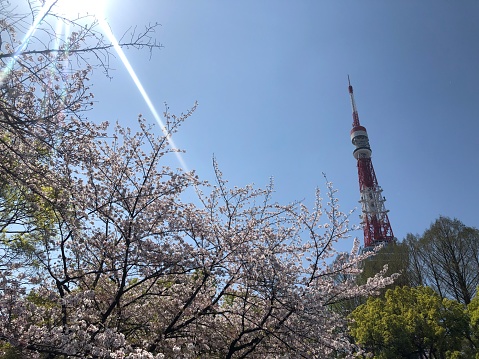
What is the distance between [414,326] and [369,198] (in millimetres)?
30628

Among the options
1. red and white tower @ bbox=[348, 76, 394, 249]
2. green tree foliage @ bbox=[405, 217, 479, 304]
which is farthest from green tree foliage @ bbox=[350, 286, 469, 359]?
red and white tower @ bbox=[348, 76, 394, 249]

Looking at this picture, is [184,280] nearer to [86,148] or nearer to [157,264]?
[157,264]

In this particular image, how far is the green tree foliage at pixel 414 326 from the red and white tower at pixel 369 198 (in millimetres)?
23402

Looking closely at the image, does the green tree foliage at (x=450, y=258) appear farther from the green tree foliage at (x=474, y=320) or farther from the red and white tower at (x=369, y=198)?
the red and white tower at (x=369, y=198)

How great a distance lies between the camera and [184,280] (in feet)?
18.8

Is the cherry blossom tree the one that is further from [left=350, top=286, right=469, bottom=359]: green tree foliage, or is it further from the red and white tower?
the red and white tower

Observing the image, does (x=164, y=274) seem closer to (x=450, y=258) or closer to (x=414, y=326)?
(x=414, y=326)

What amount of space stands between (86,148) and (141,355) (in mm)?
2365

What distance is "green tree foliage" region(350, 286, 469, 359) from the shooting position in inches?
566

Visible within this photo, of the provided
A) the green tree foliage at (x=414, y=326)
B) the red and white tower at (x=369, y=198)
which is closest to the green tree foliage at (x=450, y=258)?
the green tree foliage at (x=414, y=326)

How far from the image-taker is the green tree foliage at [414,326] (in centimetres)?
1438

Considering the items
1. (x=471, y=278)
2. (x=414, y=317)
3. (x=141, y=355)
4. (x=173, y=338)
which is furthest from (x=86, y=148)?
(x=471, y=278)

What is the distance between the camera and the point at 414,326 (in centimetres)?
1504

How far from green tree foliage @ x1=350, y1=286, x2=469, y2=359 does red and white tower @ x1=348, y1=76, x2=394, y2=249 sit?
23.4 meters
